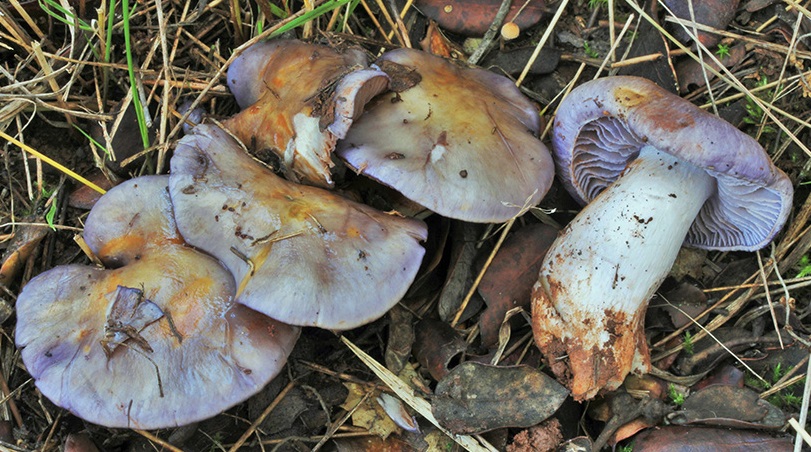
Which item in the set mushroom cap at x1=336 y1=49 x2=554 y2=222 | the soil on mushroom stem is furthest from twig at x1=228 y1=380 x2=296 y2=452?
mushroom cap at x1=336 y1=49 x2=554 y2=222

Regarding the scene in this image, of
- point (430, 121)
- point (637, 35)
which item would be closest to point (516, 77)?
point (637, 35)

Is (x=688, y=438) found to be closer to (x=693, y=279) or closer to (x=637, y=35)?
(x=693, y=279)

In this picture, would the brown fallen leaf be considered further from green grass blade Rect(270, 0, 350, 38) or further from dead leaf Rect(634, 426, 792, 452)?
dead leaf Rect(634, 426, 792, 452)


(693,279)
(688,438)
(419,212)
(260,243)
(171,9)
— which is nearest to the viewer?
(260,243)

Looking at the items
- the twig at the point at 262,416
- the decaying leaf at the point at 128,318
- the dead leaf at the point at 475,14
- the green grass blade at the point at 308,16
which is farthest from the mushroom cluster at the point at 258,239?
the dead leaf at the point at 475,14

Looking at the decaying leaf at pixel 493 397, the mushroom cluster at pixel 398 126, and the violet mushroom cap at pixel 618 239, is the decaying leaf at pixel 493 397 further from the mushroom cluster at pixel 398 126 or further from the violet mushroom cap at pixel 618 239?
the mushroom cluster at pixel 398 126
